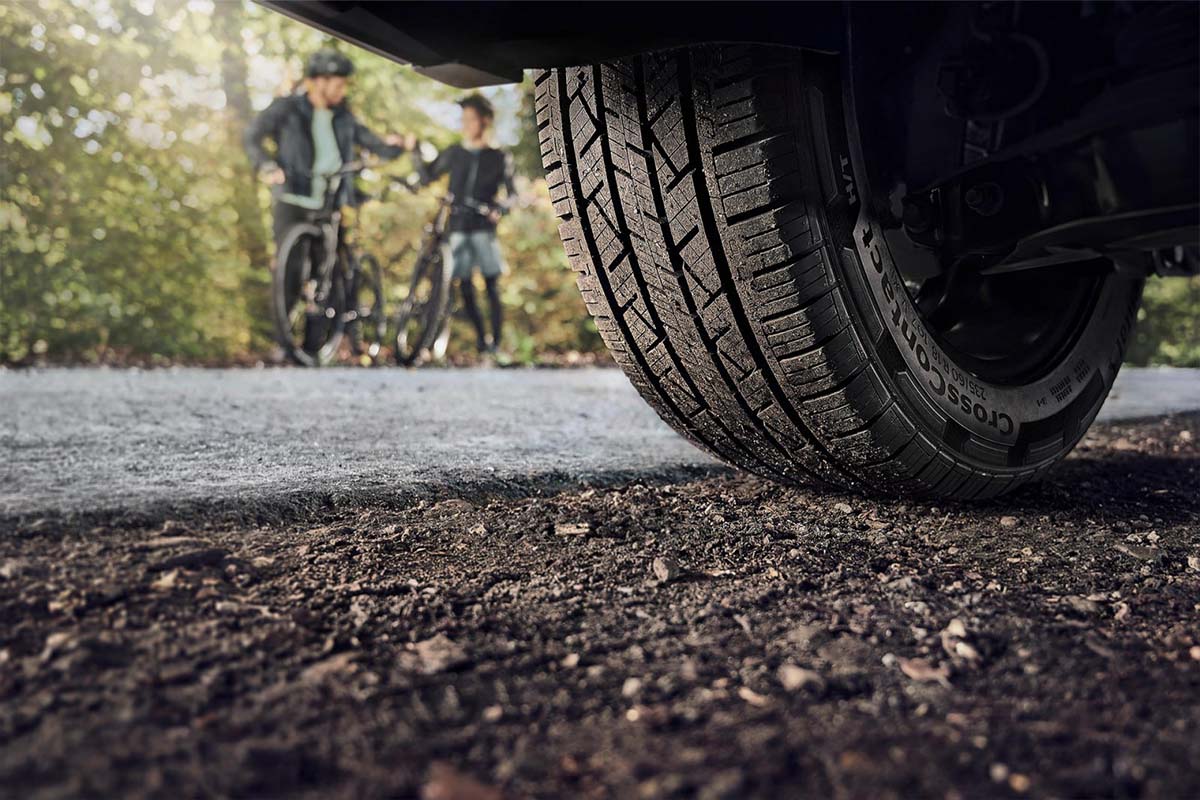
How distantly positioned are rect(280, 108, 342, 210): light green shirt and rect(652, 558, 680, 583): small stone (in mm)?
6359

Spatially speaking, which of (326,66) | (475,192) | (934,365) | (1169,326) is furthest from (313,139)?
(1169,326)

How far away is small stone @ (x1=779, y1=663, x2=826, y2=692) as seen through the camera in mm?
969

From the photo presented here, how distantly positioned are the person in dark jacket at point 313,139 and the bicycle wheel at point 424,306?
3.14 feet

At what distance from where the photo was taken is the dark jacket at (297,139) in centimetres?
680

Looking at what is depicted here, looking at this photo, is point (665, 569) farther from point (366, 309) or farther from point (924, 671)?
point (366, 309)

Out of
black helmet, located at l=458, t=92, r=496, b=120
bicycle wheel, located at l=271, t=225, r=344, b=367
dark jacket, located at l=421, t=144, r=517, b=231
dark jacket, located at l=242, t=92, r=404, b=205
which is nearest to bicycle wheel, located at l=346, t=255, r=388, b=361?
bicycle wheel, located at l=271, t=225, r=344, b=367

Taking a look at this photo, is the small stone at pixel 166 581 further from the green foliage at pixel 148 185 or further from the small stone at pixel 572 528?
the green foliage at pixel 148 185

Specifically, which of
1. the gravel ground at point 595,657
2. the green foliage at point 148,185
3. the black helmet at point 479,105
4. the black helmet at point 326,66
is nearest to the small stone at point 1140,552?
the gravel ground at point 595,657

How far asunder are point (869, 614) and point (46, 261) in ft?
23.6

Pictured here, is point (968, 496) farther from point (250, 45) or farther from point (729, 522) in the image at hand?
point (250, 45)

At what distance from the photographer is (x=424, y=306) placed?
7.98 metres

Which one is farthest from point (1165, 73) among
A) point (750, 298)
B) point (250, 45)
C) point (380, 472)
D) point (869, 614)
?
point (250, 45)

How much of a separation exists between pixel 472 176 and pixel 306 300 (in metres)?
1.88

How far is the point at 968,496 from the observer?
1748mm
